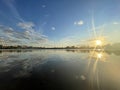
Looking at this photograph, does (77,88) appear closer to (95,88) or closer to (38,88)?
(95,88)

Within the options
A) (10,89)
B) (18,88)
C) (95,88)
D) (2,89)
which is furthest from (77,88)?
(2,89)

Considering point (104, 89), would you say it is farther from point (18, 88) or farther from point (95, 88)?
point (18, 88)

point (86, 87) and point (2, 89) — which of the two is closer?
point (2, 89)

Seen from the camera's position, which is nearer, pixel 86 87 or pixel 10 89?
pixel 10 89

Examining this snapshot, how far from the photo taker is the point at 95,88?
9.30 meters

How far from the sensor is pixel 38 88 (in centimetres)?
915

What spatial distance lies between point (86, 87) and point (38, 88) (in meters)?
4.37

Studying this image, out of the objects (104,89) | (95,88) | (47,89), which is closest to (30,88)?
(47,89)

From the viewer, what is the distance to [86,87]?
9.55m

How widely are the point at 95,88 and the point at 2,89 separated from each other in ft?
26.8

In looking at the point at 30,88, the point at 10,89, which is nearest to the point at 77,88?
the point at 30,88

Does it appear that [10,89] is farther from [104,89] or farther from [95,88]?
[104,89]

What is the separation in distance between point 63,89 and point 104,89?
11.8ft

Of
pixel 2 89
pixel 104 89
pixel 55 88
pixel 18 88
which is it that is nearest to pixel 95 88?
pixel 104 89
